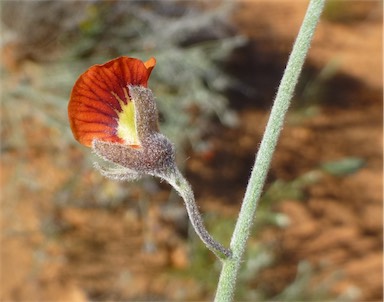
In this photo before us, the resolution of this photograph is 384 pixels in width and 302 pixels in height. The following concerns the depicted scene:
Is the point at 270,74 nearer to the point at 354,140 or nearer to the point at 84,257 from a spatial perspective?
the point at 354,140

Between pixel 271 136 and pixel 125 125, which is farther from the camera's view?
pixel 125 125

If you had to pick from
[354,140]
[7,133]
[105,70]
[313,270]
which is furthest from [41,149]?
[105,70]

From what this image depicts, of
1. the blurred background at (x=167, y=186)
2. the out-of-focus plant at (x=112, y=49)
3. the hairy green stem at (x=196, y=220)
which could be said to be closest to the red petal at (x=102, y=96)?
the hairy green stem at (x=196, y=220)

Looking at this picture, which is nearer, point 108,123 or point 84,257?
point 108,123

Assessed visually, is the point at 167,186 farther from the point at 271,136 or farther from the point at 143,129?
the point at 271,136

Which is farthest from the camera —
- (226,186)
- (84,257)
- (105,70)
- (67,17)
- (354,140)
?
(354,140)

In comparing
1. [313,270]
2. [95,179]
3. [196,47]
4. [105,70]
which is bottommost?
[313,270]

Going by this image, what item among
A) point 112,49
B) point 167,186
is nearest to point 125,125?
point 167,186

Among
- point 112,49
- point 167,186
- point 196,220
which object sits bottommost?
point 167,186
